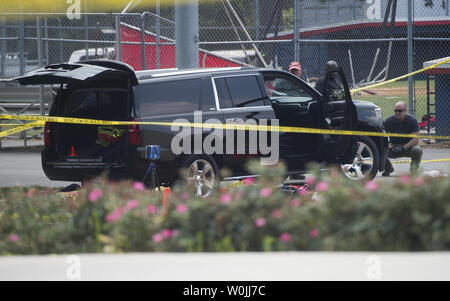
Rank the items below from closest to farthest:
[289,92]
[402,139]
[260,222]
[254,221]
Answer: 1. [260,222]
2. [254,221]
3. [289,92]
4. [402,139]

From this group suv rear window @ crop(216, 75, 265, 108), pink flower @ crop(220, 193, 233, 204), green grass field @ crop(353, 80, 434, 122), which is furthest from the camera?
green grass field @ crop(353, 80, 434, 122)

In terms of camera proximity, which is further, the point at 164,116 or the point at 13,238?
the point at 164,116

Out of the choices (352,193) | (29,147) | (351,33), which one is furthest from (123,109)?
(351,33)

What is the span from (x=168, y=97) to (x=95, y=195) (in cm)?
424

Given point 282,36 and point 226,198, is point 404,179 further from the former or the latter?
point 282,36

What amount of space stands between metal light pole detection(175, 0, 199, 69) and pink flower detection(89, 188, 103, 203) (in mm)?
6143

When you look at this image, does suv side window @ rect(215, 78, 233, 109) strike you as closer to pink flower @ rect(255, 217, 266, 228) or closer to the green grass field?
pink flower @ rect(255, 217, 266, 228)

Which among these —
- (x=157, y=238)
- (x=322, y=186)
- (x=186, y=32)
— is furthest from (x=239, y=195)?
(x=186, y=32)

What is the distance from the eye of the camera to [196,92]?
10242 mm

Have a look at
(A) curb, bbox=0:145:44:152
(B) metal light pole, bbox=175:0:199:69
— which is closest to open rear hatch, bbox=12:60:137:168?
(B) metal light pole, bbox=175:0:199:69

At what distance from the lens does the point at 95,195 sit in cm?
589

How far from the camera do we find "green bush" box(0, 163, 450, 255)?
198 inches

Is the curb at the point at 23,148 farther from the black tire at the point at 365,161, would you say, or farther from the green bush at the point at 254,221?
the green bush at the point at 254,221
